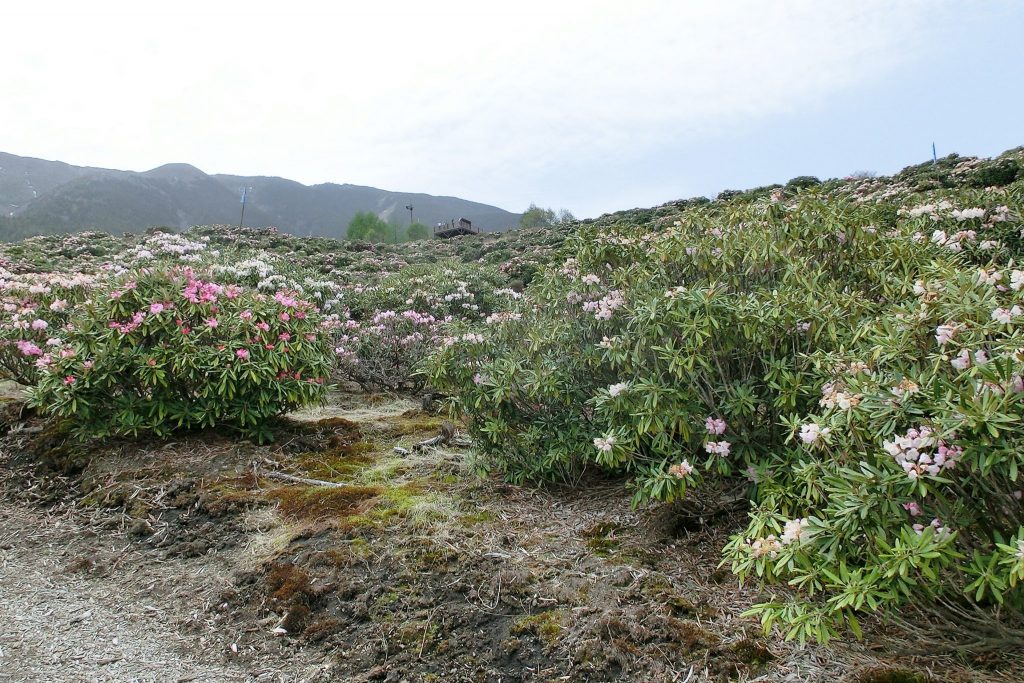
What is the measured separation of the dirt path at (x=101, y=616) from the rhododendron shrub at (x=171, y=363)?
3.36 feet

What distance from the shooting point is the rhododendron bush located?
1869mm

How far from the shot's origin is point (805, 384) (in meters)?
2.87

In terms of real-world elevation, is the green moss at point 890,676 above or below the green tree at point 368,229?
below

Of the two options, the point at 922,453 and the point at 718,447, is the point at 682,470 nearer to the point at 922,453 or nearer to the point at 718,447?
the point at 718,447

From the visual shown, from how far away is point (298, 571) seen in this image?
10.5 feet

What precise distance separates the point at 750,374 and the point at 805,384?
31cm

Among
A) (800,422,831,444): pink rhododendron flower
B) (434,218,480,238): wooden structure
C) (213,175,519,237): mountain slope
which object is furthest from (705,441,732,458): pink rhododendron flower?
(213,175,519,237): mountain slope

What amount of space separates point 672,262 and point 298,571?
258cm

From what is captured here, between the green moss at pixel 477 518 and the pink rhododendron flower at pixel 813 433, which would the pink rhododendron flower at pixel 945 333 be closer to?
the pink rhododendron flower at pixel 813 433

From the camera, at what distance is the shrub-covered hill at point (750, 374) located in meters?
1.92

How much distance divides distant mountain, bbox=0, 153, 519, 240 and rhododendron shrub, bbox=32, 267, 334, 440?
1519 inches

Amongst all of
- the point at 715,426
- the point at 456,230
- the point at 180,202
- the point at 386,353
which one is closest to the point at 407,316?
the point at 386,353

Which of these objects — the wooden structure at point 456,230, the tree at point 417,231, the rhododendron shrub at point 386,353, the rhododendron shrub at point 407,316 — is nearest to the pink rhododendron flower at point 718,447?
the rhododendron shrub at point 407,316

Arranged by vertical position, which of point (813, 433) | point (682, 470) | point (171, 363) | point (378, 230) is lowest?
point (682, 470)
